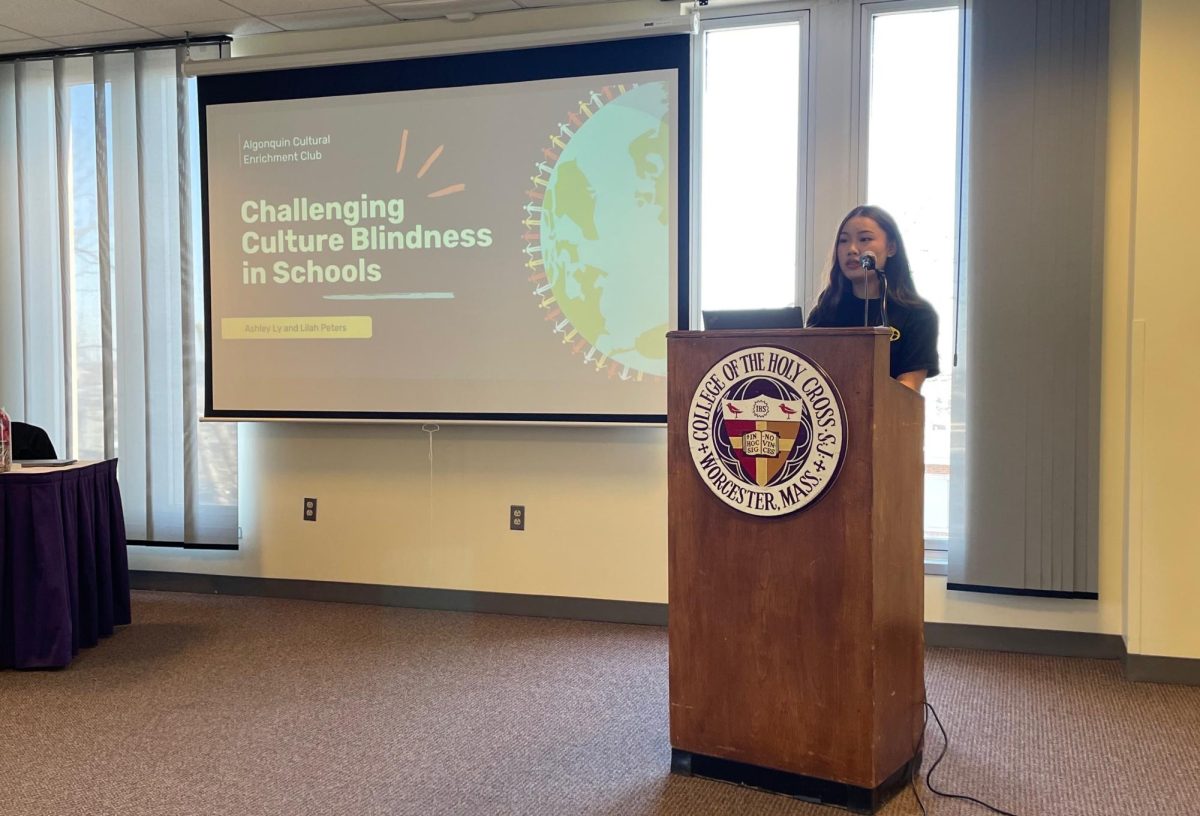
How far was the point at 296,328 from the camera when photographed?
14.2ft

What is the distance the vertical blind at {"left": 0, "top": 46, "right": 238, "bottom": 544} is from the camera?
4.46m

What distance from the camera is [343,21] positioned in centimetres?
423

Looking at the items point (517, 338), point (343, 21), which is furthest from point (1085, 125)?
point (343, 21)

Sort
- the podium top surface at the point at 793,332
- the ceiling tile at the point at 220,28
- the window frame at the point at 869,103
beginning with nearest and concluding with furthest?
the podium top surface at the point at 793,332
the window frame at the point at 869,103
the ceiling tile at the point at 220,28

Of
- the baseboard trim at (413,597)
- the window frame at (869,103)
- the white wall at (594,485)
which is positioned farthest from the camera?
the baseboard trim at (413,597)

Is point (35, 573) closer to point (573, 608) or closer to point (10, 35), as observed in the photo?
point (573, 608)

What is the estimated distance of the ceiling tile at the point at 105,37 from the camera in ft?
14.1

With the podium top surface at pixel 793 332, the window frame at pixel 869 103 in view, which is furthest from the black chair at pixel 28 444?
the window frame at pixel 869 103

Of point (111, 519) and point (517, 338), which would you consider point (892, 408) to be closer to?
point (517, 338)

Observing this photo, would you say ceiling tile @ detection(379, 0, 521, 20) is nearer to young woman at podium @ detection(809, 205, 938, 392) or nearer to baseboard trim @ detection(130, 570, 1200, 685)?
young woman at podium @ detection(809, 205, 938, 392)

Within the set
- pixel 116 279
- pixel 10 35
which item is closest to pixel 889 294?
pixel 116 279

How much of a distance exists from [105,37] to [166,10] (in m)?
0.57

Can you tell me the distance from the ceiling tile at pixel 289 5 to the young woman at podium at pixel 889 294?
8.24 ft

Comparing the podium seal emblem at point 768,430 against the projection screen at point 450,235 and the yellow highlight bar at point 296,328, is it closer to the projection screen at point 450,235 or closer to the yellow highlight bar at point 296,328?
the projection screen at point 450,235
